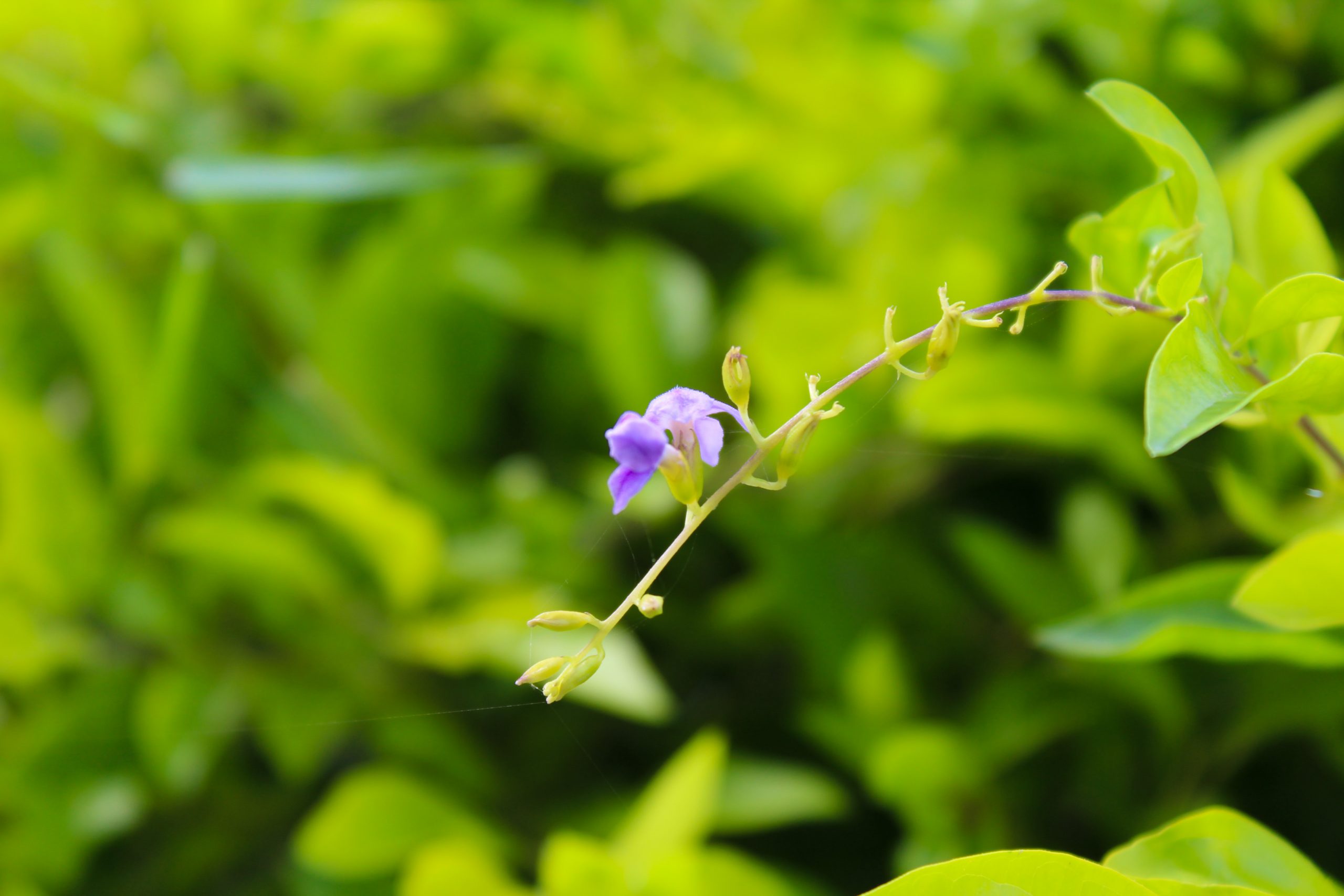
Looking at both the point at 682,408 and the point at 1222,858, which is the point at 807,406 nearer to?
the point at 682,408

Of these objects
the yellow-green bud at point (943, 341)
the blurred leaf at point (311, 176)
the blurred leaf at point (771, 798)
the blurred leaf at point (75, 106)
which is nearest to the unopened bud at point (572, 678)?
the yellow-green bud at point (943, 341)

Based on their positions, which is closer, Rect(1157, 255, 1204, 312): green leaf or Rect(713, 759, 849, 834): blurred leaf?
Rect(1157, 255, 1204, 312): green leaf

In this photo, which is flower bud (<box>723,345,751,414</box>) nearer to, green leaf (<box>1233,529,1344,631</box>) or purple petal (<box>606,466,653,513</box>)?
purple petal (<box>606,466,653,513</box>)

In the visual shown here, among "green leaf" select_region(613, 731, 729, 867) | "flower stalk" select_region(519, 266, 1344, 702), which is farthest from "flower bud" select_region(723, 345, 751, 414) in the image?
"green leaf" select_region(613, 731, 729, 867)

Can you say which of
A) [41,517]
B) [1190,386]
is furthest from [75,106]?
[1190,386]

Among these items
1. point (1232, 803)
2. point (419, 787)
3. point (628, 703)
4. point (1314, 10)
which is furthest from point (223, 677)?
point (1314, 10)

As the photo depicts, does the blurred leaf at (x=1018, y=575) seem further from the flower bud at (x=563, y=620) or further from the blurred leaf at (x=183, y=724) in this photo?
the blurred leaf at (x=183, y=724)
